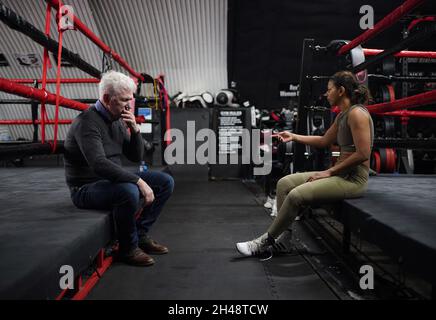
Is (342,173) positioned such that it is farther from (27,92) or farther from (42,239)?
(27,92)

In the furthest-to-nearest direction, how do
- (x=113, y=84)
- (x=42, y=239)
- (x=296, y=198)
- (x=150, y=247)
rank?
(x=150, y=247) < (x=296, y=198) < (x=113, y=84) < (x=42, y=239)

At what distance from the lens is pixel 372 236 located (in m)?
1.56

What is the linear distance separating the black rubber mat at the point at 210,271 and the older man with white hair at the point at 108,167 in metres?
0.19

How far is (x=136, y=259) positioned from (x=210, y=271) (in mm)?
413

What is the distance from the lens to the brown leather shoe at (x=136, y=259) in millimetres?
1915

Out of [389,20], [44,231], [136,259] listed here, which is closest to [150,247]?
[136,259]

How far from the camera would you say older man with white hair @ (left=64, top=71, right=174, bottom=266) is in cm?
→ 177

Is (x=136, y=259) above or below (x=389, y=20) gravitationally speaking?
below

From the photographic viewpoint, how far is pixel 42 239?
4.26ft

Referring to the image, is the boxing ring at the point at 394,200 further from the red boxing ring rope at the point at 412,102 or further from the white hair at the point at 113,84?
the white hair at the point at 113,84

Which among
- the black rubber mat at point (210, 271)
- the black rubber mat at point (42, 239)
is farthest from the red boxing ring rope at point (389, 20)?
the black rubber mat at point (42, 239)

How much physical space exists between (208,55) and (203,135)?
1317 millimetres
